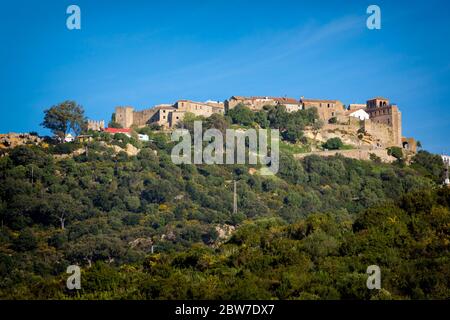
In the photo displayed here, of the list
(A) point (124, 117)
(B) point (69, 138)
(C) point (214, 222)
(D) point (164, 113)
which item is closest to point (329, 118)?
(D) point (164, 113)

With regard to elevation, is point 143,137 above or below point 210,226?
above

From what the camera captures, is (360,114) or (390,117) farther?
(360,114)

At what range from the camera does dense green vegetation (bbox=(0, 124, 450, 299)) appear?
2630cm

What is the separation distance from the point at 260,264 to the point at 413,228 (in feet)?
19.4

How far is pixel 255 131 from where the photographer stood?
72312 mm

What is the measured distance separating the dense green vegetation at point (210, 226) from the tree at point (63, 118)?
3386 millimetres

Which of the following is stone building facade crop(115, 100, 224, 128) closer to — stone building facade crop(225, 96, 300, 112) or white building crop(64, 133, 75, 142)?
stone building facade crop(225, 96, 300, 112)

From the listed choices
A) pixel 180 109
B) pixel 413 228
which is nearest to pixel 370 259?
pixel 413 228

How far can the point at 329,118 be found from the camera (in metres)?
80.4

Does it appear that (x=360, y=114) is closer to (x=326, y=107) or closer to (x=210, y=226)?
(x=326, y=107)

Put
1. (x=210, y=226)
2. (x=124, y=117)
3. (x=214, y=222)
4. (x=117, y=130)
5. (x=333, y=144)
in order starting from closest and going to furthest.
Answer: (x=210, y=226) < (x=214, y=222) < (x=117, y=130) < (x=333, y=144) < (x=124, y=117)

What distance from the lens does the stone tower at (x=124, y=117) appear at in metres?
79.1

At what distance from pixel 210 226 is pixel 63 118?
2225 cm

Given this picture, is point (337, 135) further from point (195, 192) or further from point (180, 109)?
point (195, 192)
